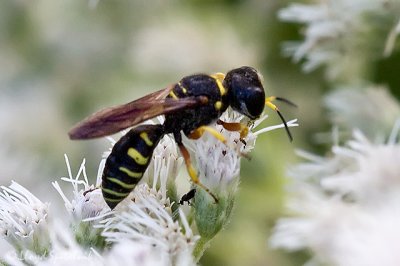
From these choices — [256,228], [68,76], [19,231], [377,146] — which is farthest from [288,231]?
[68,76]

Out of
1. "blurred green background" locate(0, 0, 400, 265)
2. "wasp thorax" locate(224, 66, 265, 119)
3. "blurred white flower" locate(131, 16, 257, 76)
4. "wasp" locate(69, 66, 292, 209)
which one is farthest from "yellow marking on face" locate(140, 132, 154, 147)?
"blurred white flower" locate(131, 16, 257, 76)

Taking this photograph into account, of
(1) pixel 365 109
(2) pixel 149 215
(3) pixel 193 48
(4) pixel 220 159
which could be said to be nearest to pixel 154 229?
(2) pixel 149 215

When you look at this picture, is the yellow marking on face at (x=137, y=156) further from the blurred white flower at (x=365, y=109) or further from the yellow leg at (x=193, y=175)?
the blurred white flower at (x=365, y=109)

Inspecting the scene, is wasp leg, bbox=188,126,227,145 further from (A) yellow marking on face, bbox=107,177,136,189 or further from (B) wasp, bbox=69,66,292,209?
(A) yellow marking on face, bbox=107,177,136,189

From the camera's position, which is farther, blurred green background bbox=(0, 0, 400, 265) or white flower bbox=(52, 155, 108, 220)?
blurred green background bbox=(0, 0, 400, 265)

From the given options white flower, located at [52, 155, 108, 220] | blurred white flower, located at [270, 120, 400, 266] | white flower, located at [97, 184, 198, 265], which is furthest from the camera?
white flower, located at [52, 155, 108, 220]

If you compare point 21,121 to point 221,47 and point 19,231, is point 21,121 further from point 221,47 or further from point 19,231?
point 19,231

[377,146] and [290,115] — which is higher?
[377,146]

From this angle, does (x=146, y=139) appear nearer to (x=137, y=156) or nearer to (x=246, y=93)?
(x=137, y=156)
